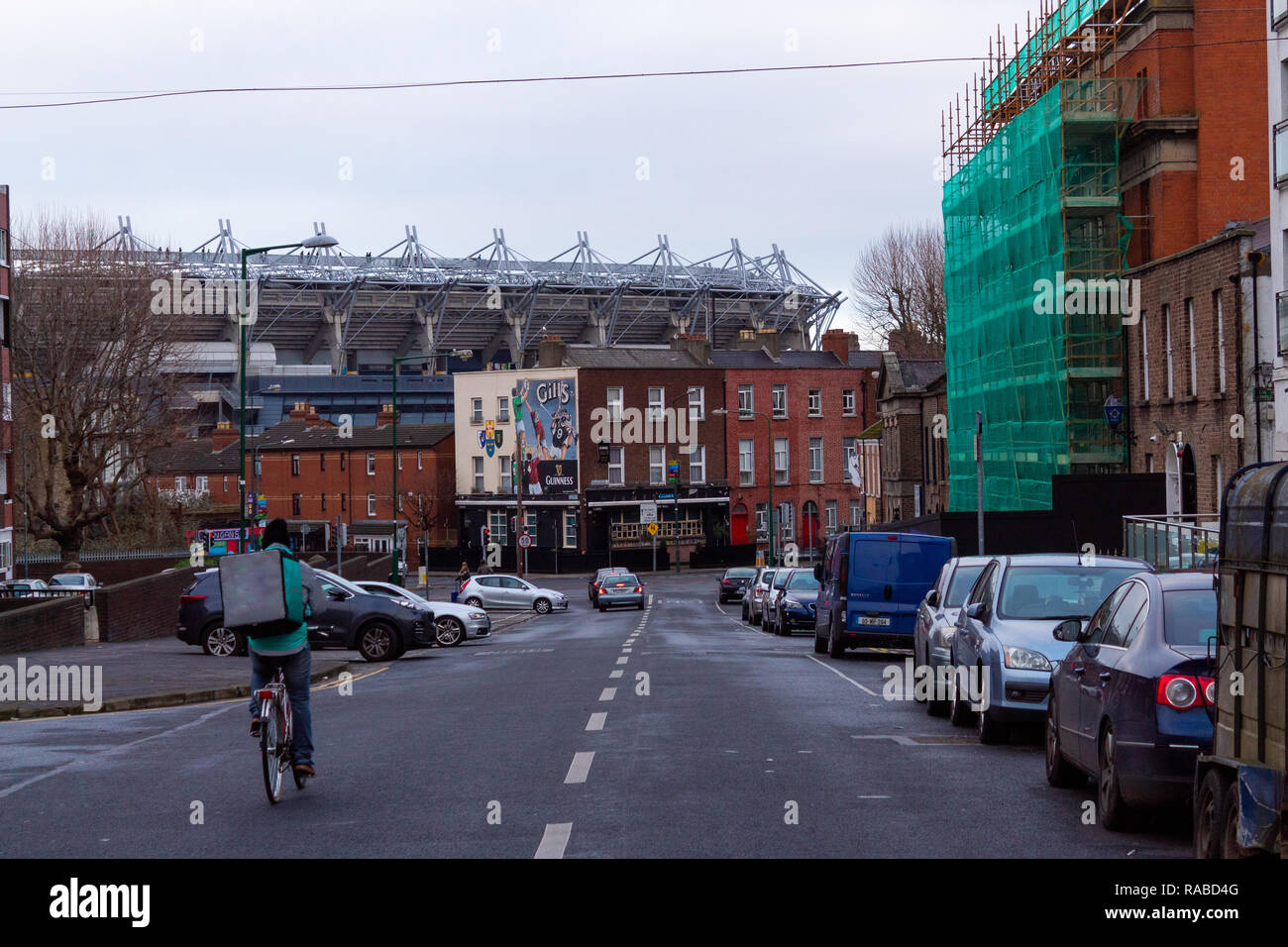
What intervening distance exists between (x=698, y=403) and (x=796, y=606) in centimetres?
5611

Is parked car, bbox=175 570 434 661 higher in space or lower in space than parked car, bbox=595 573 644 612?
higher

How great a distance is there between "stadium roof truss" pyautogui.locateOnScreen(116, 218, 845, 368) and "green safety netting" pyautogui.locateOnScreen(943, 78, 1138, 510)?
7651 centimetres

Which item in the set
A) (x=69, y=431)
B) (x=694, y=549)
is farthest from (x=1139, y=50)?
(x=694, y=549)

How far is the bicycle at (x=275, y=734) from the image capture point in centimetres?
1021

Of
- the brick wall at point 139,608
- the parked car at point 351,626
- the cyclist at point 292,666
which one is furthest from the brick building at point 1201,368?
the cyclist at point 292,666

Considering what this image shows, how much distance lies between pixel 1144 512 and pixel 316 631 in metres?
20.4

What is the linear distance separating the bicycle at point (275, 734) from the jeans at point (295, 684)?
41 millimetres

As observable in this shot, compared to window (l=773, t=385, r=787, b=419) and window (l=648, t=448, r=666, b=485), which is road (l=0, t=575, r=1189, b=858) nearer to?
window (l=648, t=448, r=666, b=485)

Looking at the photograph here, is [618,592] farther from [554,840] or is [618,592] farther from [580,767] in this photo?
[554,840]

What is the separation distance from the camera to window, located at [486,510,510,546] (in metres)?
89.8

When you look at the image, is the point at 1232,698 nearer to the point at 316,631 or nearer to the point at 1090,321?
the point at 316,631

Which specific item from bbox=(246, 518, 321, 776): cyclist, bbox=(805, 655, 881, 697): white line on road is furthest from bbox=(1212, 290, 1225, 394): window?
bbox=(246, 518, 321, 776): cyclist

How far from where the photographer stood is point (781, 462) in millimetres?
94000

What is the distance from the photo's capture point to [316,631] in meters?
27.4
